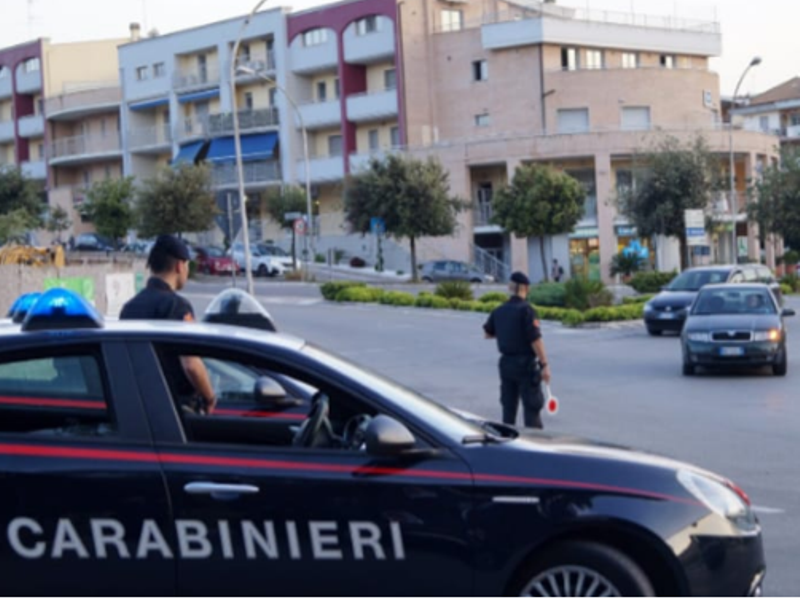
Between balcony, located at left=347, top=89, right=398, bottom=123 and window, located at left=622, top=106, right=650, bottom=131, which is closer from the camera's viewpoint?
window, located at left=622, top=106, right=650, bottom=131

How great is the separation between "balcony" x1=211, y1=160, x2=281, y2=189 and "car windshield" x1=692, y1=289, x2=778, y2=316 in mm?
48367

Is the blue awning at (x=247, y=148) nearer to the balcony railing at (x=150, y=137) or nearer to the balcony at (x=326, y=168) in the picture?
the balcony at (x=326, y=168)

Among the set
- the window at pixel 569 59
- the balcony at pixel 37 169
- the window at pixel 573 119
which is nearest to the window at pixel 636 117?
the window at pixel 573 119

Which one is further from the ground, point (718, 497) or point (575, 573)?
point (718, 497)

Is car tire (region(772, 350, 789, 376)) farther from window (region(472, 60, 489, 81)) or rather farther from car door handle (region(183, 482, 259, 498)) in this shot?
window (region(472, 60, 489, 81))

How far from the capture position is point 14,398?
203 inches

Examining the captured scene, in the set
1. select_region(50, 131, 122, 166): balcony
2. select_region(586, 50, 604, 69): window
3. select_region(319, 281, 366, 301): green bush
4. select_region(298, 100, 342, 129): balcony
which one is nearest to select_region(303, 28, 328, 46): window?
select_region(298, 100, 342, 129): balcony

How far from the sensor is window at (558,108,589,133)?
60.9m

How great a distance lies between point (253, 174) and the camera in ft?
225

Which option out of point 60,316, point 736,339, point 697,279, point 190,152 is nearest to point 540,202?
point 697,279

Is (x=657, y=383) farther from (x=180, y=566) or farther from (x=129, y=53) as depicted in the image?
(x=129, y=53)

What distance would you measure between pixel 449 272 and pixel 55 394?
50015 millimetres

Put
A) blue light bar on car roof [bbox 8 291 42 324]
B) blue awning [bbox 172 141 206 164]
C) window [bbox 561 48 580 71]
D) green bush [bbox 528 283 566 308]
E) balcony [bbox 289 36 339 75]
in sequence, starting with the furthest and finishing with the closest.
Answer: blue awning [bbox 172 141 206 164] < balcony [bbox 289 36 339 75] < window [bbox 561 48 580 71] < green bush [bbox 528 283 566 308] < blue light bar on car roof [bbox 8 291 42 324]

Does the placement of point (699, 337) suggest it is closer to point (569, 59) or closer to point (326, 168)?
point (569, 59)
